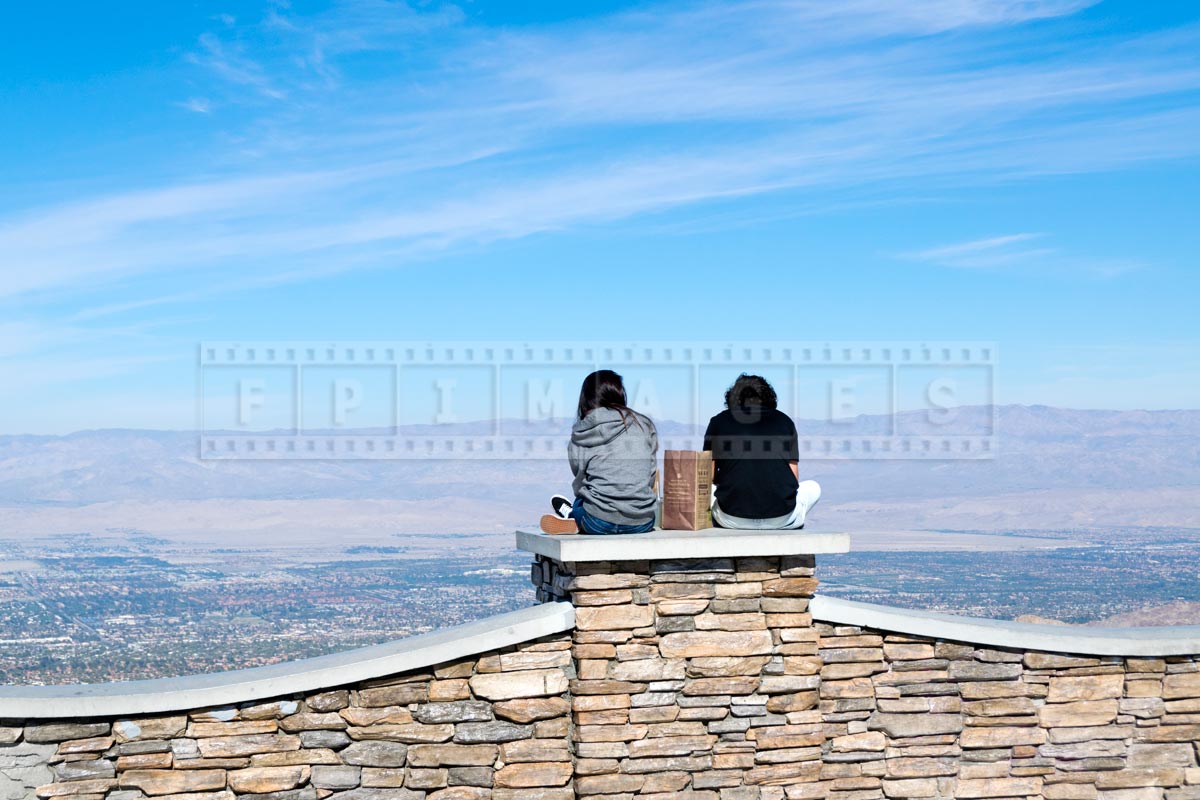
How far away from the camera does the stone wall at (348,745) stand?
5.85 metres

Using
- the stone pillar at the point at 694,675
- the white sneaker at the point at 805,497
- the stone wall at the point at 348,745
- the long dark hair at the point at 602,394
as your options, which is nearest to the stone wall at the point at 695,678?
the stone pillar at the point at 694,675

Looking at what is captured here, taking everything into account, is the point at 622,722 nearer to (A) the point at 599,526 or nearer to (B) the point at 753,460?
(A) the point at 599,526

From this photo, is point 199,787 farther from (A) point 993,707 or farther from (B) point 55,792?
(A) point 993,707

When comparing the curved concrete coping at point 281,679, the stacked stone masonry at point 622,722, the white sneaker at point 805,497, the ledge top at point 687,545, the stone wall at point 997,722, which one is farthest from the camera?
the white sneaker at point 805,497

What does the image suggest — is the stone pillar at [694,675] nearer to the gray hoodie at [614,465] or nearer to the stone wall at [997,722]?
the stone wall at [997,722]

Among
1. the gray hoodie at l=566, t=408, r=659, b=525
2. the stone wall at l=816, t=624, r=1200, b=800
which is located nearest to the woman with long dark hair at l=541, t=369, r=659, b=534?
the gray hoodie at l=566, t=408, r=659, b=525

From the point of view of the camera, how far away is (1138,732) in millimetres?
6895

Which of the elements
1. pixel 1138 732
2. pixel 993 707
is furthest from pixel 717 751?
pixel 1138 732

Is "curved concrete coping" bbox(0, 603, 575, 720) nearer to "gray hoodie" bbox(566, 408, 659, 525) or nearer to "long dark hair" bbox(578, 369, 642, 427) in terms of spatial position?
"gray hoodie" bbox(566, 408, 659, 525)

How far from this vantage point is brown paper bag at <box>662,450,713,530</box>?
21.7ft

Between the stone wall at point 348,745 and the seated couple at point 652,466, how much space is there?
2.60 ft

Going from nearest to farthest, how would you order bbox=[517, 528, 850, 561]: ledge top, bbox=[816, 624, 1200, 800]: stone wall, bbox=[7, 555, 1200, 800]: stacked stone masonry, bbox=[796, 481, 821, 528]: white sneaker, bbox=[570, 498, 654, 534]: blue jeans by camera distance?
bbox=[7, 555, 1200, 800]: stacked stone masonry, bbox=[517, 528, 850, 561]: ledge top, bbox=[570, 498, 654, 534]: blue jeans, bbox=[816, 624, 1200, 800]: stone wall, bbox=[796, 481, 821, 528]: white sneaker

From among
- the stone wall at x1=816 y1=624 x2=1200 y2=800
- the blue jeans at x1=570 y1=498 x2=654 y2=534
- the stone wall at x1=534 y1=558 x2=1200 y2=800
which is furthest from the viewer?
the stone wall at x1=816 y1=624 x2=1200 y2=800

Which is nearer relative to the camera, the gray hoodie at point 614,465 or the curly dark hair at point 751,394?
the gray hoodie at point 614,465
